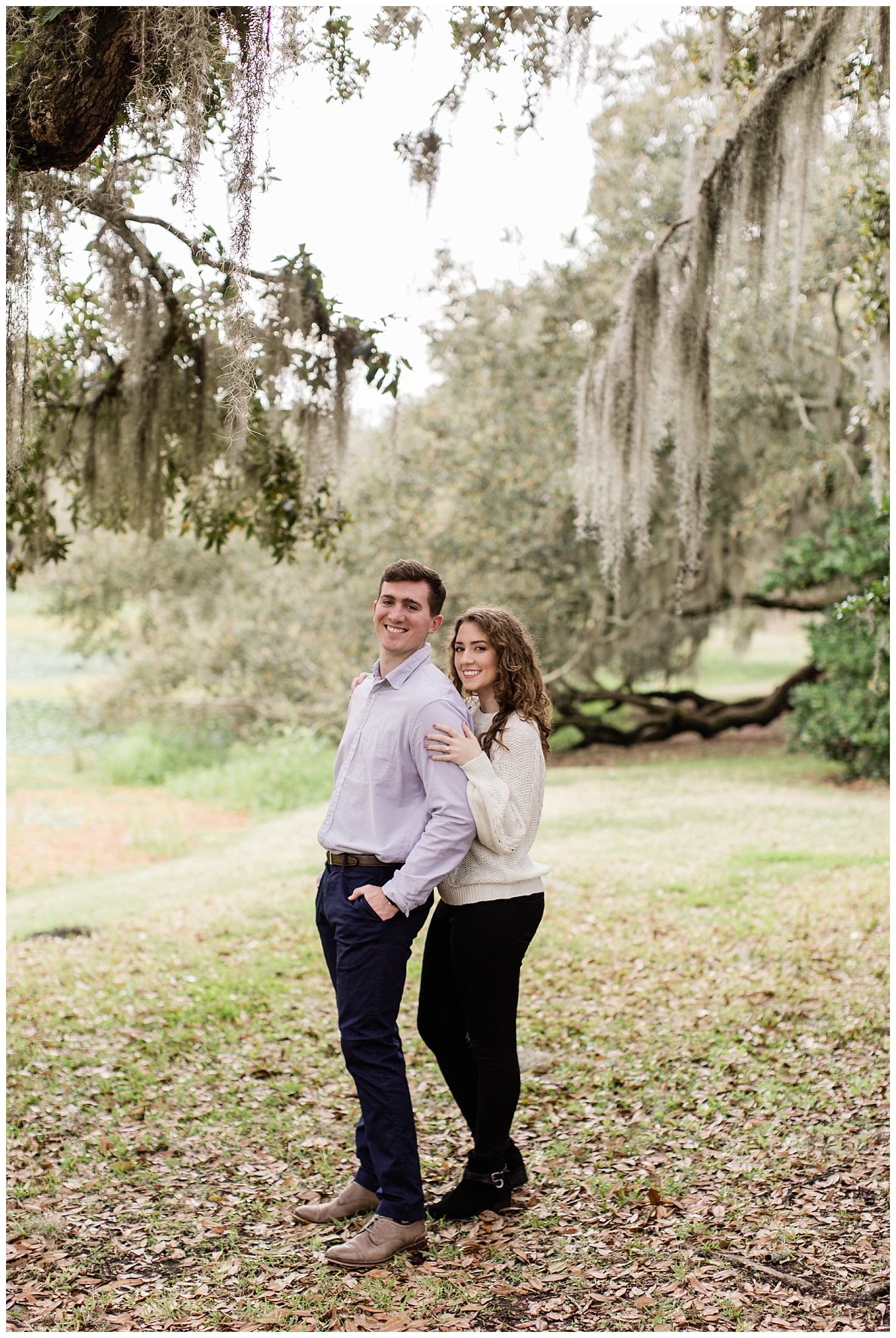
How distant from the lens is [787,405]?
11258mm

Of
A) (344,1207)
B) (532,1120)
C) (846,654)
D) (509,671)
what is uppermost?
(509,671)

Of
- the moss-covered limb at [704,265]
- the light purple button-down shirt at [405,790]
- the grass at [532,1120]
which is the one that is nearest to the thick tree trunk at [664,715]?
the grass at [532,1120]

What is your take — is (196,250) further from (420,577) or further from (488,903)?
(488,903)

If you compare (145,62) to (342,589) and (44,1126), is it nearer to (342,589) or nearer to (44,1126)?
(44,1126)

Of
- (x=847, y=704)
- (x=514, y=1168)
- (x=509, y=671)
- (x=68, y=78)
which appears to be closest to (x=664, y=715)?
(x=847, y=704)

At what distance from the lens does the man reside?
8.95 ft

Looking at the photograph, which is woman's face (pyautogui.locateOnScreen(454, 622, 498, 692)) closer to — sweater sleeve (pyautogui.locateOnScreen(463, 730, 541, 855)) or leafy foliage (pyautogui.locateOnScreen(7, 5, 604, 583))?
sweater sleeve (pyautogui.locateOnScreen(463, 730, 541, 855))

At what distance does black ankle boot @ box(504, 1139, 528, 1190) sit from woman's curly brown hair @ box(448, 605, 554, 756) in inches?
49.5

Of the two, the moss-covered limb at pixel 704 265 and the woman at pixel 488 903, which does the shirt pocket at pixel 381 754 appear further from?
the moss-covered limb at pixel 704 265

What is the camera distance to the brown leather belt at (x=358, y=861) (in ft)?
9.18

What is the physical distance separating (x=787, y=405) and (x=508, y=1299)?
10.4 meters

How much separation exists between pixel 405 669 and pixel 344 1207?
5.34ft

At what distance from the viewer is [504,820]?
9.24 ft

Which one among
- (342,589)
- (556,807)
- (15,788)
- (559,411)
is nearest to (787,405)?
(559,411)
